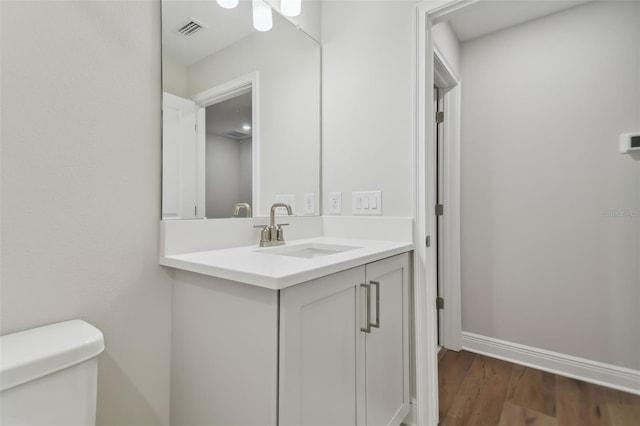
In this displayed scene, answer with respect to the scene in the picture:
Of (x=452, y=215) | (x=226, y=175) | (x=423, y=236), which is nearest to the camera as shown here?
(x=226, y=175)

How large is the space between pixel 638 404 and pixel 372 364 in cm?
168

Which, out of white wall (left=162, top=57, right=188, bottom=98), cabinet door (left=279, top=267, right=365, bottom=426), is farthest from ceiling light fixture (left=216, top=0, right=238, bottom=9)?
cabinet door (left=279, top=267, right=365, bottom=426)

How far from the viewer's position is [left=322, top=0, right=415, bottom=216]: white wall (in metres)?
1.53

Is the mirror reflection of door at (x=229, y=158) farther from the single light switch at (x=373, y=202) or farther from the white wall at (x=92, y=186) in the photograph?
the single light switch at (x=373, y=202)

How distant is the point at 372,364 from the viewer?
116 centimetres

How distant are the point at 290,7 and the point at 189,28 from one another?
23.2 inches

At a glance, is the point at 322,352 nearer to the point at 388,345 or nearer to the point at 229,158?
the point at 388,345

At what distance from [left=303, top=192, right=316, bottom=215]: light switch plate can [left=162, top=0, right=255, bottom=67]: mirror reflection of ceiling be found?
832 millimetres

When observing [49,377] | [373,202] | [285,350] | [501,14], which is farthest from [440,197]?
[49,377]

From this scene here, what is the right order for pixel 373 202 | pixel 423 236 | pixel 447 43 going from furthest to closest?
pixel 447 43, pixel 373 202, pixel 423 236

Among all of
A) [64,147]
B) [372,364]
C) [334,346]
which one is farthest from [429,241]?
[64,147]

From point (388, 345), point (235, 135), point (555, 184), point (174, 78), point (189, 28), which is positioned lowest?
point (388, 345)

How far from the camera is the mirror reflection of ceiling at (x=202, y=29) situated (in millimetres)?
1139

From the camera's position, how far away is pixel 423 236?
4.83 ft
